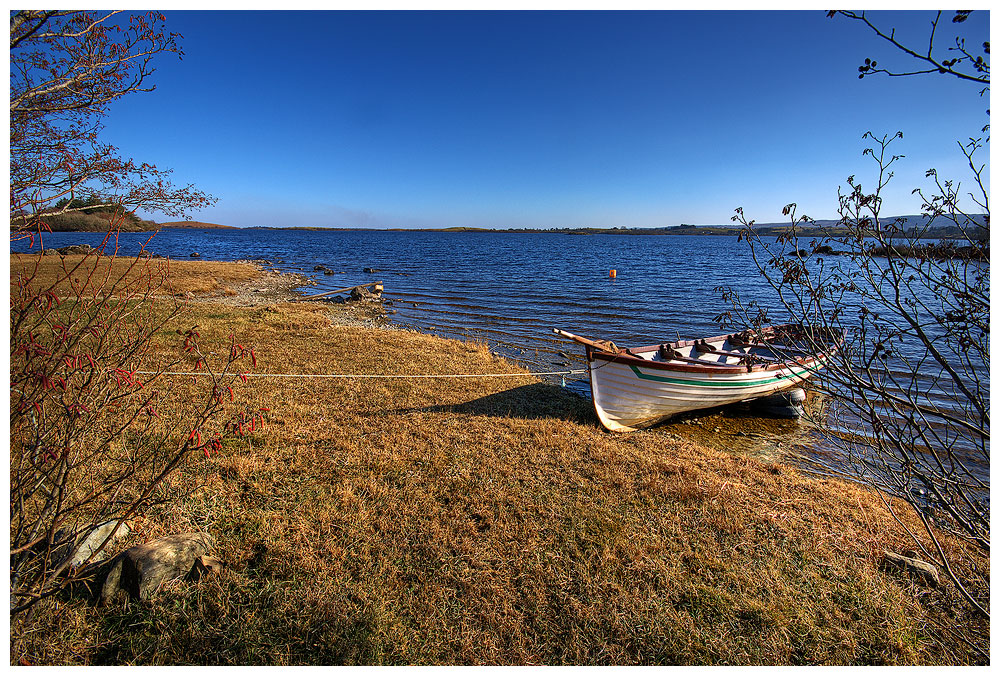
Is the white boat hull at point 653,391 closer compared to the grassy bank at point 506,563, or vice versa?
the grassy bank at point 506,563

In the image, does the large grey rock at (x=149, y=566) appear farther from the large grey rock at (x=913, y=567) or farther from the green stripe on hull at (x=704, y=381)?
the green stripe on hull at (x=704, y=381)

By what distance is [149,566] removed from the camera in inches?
137

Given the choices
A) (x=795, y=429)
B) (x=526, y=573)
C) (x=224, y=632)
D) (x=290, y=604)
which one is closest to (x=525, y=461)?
(x=526, y=573)

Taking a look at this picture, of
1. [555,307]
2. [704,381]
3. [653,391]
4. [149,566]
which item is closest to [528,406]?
[653,391]

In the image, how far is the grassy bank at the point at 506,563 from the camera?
126 inches

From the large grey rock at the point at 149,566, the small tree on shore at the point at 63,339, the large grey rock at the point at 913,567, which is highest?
the small tree on shore at the point at 63,339

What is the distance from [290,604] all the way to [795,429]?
861cm

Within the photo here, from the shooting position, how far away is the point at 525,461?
19.4 ft

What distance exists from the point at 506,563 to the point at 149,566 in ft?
8.95

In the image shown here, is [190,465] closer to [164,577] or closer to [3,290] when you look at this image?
[164,577]

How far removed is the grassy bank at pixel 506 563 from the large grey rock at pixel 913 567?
133mm

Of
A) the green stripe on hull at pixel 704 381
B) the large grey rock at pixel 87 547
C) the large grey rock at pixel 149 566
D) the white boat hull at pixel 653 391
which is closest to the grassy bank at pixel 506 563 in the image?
the large grey rock at pixel 149 566

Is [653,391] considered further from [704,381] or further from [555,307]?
[555,307]

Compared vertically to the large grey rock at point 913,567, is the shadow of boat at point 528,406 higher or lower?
higher
